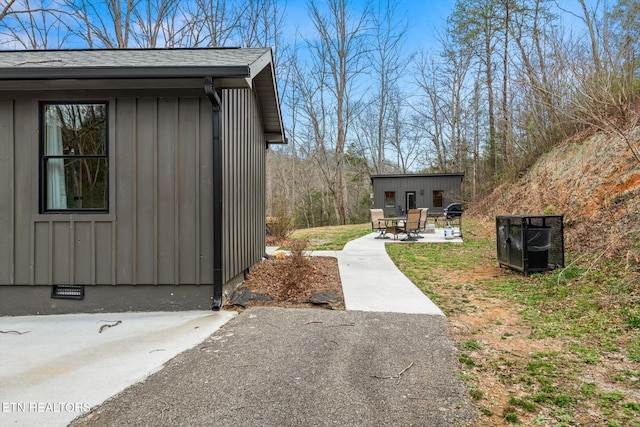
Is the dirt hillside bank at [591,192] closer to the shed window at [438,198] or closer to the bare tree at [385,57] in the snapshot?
the shed window at [438,198]

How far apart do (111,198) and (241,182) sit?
170 centimetres

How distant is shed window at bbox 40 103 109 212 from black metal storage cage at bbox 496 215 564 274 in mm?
5771

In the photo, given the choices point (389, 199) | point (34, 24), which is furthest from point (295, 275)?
point (389, 199)

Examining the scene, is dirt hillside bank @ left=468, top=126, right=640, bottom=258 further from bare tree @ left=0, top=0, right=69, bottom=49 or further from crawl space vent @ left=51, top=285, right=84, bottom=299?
bare tree @ left=0, top=0, right=69, bottom=49

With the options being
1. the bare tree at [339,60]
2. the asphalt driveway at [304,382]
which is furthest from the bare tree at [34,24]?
the bare tree at [339,60]

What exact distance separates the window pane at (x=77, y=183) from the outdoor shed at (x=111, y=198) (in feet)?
0.04

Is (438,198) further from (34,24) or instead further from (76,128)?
(76,128)

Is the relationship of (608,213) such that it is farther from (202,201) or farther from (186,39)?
(186,39)

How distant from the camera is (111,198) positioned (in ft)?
12.9

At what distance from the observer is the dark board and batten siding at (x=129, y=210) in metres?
3.91

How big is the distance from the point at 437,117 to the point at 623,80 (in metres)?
18.0

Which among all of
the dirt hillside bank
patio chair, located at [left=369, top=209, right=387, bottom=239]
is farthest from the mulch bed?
patio chair, located at [left=369, top=209, right=387, bottom=239]

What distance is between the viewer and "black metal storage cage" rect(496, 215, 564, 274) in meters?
5.39

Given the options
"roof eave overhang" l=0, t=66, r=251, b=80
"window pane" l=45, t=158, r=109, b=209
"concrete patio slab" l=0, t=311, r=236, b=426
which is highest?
"roof eave overhang" l=0, t=66, r=251, b=80
